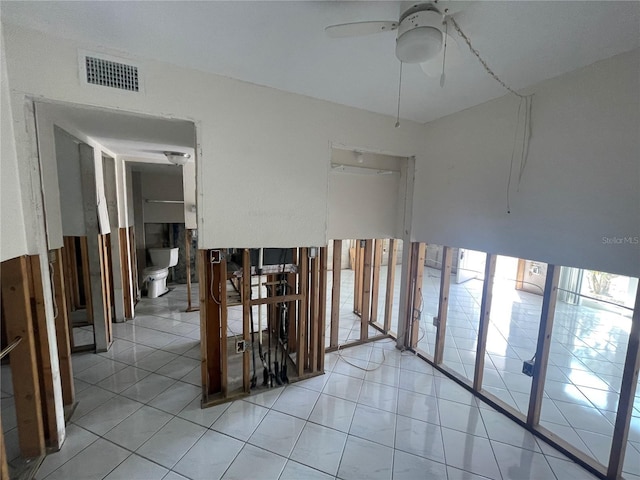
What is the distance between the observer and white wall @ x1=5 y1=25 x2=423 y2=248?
61.6 inches

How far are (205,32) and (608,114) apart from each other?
2.53 m

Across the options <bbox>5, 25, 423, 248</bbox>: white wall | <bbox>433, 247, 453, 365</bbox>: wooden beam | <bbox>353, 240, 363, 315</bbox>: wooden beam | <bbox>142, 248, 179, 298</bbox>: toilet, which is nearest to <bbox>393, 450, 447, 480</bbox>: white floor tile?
<bbox>433, 247, 453, 365</bbox>: wooden beam

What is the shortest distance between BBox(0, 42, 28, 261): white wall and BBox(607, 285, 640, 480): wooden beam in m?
3.75

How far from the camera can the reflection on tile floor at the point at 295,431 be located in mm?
1694

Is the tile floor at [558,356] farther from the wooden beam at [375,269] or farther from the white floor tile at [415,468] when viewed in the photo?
the white floor tile at [415,468]

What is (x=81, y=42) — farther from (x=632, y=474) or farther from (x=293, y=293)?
(x=632, y=474)

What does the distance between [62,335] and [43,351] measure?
408 millimetres

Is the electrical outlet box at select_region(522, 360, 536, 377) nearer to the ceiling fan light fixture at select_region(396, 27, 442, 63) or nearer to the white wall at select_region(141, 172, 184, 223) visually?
the ceiling fan light fixture at select_region(396, 27, 442, 63)

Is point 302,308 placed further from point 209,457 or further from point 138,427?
point 138,427

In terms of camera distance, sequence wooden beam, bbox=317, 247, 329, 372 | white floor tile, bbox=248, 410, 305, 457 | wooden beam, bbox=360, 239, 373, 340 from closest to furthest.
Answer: white floor tile, bbox=248, 410, 305, 457 → wooden beam, bbox=317, 247, 329, 372 → wooden beam, bbox=360, 239, 373, 340

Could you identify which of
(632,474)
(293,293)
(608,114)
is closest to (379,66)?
(608,114)

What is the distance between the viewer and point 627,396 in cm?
156

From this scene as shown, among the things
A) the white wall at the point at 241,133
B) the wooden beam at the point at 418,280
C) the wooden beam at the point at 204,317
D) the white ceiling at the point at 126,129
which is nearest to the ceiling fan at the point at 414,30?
the white wall at the point at 241,133

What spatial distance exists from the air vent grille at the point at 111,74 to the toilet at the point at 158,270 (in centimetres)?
389
